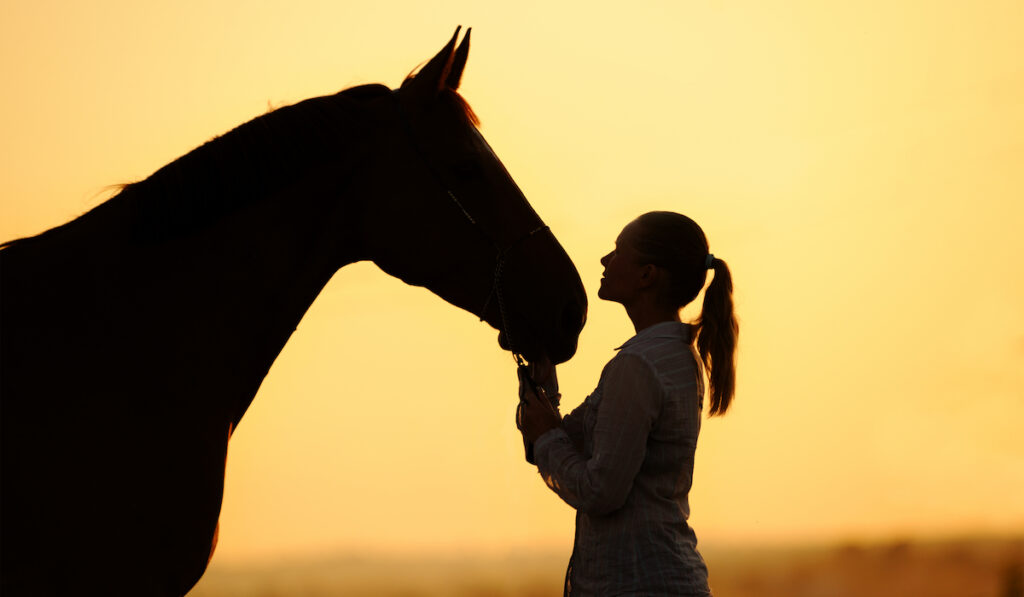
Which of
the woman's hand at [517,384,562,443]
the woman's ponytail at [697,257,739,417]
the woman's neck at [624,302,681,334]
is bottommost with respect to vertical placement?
Answer: the woman's hand at [517,384,562,443]

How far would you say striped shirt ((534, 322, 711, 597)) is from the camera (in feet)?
5.22

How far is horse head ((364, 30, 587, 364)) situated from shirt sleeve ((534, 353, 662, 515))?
26 cm

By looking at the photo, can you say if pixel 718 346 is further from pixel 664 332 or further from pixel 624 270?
pixel 624 270

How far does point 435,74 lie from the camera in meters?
1.83

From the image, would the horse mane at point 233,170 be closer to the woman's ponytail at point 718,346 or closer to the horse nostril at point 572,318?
the horse nostril at point 572,318

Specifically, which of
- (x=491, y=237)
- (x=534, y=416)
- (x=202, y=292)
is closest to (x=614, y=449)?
(x=534, y=416)

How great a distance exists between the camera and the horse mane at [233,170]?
160 centimetres

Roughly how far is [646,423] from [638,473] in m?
0.13

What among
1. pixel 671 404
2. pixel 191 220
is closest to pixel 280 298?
pixel 191 220

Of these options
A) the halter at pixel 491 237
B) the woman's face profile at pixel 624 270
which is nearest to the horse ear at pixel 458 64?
the halter at pixel 491 237

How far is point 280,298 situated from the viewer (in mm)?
1735

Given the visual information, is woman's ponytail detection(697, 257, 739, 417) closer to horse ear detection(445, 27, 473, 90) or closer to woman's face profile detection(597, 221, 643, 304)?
woman's face profile detection(597, 221, 643, 304)

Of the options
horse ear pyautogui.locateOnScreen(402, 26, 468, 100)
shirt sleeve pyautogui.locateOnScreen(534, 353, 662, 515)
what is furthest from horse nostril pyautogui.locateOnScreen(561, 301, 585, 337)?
horse ear pyautogui.locateOnScreen(402, 26, 468, 100)

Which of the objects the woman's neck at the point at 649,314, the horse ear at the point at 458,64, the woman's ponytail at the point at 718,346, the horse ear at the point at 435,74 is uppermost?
the horse ear at the point at 458,64
